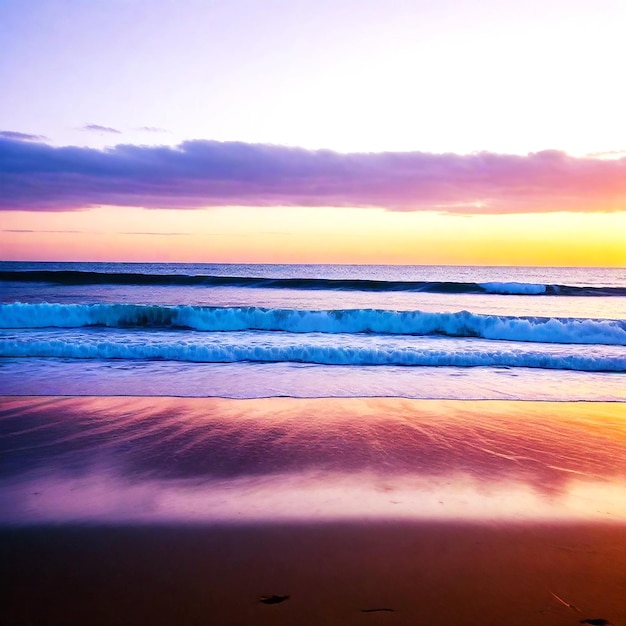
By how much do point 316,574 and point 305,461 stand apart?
1.71m

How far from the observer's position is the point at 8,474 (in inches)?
160

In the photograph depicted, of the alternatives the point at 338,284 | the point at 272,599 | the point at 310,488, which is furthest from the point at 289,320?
the point at 338,284

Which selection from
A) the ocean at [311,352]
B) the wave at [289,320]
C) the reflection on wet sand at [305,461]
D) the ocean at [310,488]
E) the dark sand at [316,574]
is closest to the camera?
the dark sand at [316,574]

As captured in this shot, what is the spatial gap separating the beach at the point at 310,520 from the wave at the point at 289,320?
28.5 ft

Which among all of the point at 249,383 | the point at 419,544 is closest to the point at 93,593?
the point at 419,544

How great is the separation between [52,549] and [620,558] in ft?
10.1

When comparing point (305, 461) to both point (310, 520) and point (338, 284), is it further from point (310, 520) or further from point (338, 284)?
point (338, 284)

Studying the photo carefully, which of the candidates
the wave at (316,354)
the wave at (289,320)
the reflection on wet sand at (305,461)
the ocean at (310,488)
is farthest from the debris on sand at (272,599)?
the wave at (289,320)

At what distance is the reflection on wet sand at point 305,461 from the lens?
11.5ft

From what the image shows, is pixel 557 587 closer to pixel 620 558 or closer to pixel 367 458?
pixel 620 558

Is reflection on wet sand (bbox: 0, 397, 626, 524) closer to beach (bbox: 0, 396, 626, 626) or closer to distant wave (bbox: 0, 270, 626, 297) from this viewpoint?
beach (bbox: 0, 396, 626, 626)

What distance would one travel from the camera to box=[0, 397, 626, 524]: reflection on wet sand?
3.51m

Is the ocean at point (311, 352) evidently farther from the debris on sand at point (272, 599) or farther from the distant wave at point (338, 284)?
the distant wave at point (338, 284)

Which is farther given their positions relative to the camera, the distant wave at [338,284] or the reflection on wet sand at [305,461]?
the distant wave at [338,284]
